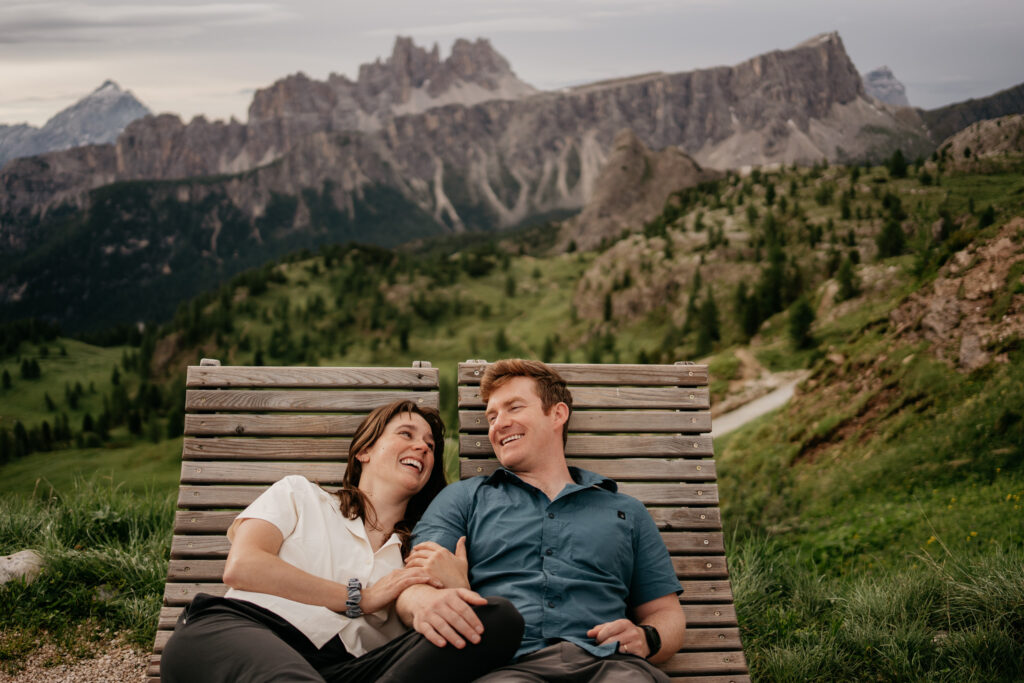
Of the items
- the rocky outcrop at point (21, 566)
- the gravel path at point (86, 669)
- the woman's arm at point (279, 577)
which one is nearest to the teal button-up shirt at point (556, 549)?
the woman's arm at point (279, 577)

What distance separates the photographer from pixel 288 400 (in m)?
4.39

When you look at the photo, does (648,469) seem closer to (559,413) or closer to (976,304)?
(559,413)

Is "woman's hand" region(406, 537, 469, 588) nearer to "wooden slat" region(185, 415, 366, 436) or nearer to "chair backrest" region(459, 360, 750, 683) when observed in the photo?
"chair backrest" region(459, 360, 750, 683)

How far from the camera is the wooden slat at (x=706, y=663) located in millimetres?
3885

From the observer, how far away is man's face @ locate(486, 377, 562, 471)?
3754 millimetres

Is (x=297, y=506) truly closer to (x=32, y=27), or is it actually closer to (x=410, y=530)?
(x=410, y=530)

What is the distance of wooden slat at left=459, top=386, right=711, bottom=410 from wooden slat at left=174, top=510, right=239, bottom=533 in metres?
1.51

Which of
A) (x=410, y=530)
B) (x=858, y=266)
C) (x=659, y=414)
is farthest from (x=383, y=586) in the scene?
(x=858, y=266)

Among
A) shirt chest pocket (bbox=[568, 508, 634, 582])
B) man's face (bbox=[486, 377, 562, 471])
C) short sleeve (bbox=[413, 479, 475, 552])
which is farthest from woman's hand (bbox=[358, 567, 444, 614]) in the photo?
man's face (bbox=[486, 377, 562, 471])

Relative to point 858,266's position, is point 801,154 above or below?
above

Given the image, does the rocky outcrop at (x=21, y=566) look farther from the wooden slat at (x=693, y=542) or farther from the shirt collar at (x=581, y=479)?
the wooden slat at (x=693, y=542)

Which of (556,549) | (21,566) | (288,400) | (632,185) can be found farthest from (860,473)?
(632,185)

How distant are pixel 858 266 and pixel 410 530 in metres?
23.1

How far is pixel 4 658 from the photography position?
4.45 m
